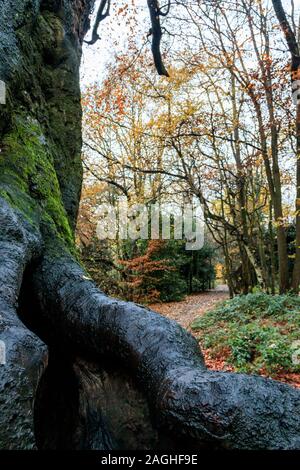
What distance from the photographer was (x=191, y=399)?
1351 millimetres

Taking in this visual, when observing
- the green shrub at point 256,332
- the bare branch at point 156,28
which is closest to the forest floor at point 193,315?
the green shrub at point 256,332

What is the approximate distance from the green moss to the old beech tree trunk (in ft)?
0.04

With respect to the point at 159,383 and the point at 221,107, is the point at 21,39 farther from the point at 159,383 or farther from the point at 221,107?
the point at 221,107

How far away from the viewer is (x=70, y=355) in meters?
2.30

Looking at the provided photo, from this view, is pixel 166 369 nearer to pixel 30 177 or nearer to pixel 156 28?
pixel 30 177

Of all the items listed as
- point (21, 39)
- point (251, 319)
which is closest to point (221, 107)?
point (251, 319)

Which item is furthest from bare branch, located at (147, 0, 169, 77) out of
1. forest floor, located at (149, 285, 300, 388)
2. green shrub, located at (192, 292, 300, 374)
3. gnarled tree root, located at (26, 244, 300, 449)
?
forest floor, located at (149, 285, 300, 388)

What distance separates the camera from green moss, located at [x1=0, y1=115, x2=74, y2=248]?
252 cm

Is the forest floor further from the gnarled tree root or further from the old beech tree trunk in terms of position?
the gnarled tree root

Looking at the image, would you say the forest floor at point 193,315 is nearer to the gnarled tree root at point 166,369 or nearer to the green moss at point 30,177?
the gnarled tree root at point 166,369

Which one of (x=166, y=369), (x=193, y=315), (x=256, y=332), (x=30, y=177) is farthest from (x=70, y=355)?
(x=193, y=315)

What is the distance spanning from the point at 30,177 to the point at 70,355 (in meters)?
1.44

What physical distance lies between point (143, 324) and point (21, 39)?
3006mm

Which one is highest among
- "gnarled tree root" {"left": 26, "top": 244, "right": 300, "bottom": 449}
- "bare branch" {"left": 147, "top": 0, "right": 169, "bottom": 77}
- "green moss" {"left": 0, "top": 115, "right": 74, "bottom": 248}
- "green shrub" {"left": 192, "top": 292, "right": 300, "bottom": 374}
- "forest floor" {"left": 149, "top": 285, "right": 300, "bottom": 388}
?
"bare branch" {"left": 147, "top": 0, "right": 169, "bottom": 77}
